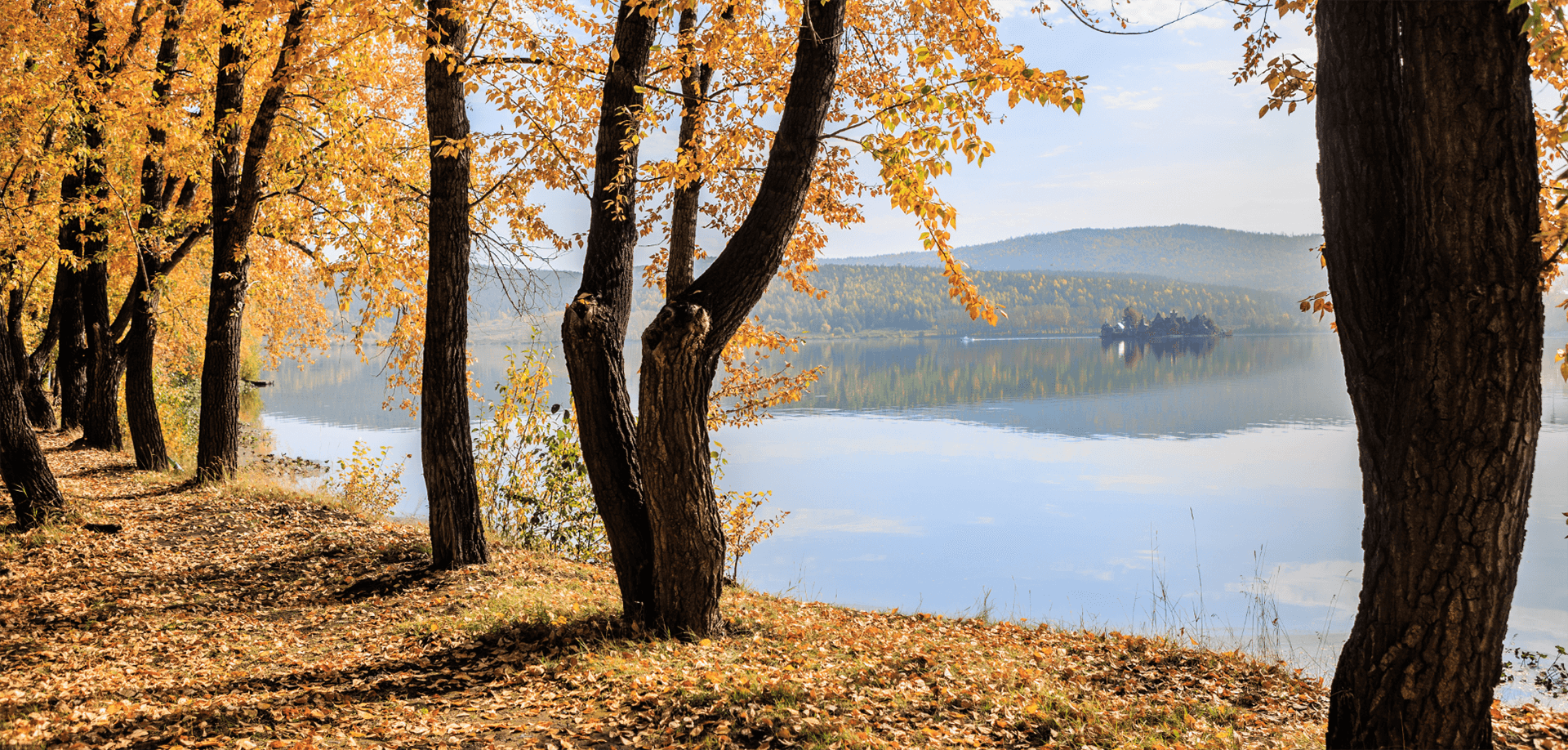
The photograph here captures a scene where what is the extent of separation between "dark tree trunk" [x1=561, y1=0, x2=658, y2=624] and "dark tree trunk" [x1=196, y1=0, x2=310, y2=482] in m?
5.65

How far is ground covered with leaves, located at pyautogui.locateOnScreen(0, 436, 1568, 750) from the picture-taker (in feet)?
13.8

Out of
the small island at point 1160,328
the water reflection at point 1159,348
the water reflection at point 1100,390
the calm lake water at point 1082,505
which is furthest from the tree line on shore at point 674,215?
the small island at point 1160,328

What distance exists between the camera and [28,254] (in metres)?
12.8

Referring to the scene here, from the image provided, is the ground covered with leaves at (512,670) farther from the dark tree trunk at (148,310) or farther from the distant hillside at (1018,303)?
the distant hillside at (1018,303)

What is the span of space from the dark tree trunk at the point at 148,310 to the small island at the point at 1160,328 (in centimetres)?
11715

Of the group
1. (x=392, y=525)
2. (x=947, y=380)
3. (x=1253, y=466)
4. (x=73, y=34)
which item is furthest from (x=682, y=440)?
(x=947, y=380)

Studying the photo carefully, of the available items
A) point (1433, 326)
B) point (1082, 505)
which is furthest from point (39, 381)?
point (1082, 505)

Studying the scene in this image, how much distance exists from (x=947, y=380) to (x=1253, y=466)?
35.0 m

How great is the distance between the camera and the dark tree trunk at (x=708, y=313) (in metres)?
5.26

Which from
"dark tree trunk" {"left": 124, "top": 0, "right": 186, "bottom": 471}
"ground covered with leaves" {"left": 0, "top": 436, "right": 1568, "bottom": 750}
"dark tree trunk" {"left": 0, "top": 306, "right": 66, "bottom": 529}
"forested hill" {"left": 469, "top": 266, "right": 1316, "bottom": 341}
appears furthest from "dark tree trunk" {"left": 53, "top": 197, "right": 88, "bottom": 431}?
"forested hill" {"left": 469, "top": 266, "right": 1316, "bottom": 341}

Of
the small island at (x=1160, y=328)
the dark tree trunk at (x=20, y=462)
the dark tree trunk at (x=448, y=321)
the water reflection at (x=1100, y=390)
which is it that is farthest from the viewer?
the small island at (x=1160, y=328)

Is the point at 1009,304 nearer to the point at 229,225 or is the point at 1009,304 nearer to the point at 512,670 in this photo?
the point at 229,225

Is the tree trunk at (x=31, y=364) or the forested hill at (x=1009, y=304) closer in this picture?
the tree trunk at (x=31, y=364)

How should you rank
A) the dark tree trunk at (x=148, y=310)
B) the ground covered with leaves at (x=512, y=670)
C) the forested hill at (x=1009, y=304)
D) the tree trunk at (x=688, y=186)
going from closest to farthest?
the ground covered with leaves at (x=512, y=670)
the tree trunk at (x=688, y=186)
the dark tree trunk at (x=148, y=310)
the forested hill at (x=1009, y=304)
